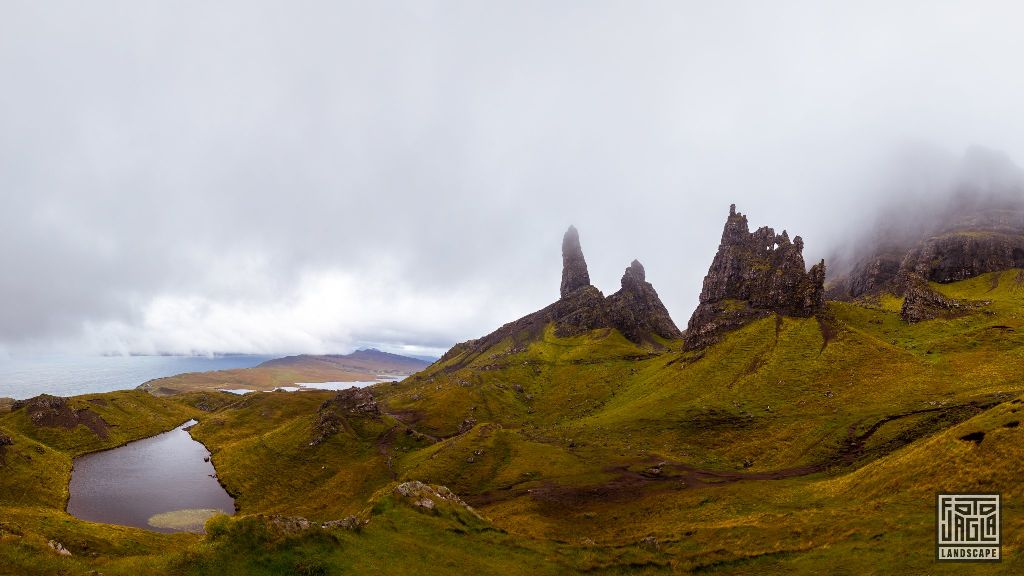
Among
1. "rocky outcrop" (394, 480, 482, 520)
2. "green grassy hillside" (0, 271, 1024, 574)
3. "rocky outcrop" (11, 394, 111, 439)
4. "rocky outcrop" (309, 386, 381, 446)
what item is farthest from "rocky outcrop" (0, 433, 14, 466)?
"rocky outcrop" (394, 480, 482, 520)

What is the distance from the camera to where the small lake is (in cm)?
9488

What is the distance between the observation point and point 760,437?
10956 cm

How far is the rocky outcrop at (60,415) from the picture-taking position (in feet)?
512

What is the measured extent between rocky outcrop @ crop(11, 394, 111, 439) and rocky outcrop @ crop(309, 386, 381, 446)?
90371 millimetres

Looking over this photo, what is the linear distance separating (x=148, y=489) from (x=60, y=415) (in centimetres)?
8640

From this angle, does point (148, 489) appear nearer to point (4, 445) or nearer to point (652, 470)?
point (4, 445)

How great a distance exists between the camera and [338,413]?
153375 millimetres

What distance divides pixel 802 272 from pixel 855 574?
181546 mm

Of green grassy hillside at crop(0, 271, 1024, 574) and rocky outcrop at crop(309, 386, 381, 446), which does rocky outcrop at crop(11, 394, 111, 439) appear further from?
rocky outcrop at crop(309, 386, 381, 446)

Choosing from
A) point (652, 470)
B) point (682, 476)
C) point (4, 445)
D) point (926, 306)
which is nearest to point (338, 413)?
point (4, 445)

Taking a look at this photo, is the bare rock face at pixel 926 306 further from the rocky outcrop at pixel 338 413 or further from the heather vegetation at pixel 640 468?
the rocky outcrop at pixel 338 413

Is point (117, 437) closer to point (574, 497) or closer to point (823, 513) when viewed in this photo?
point (574, 497)

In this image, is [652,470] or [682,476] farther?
[652,470]

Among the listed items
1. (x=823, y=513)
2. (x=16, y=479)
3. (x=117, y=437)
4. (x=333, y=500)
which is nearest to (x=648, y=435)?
(x=823, y=513)
